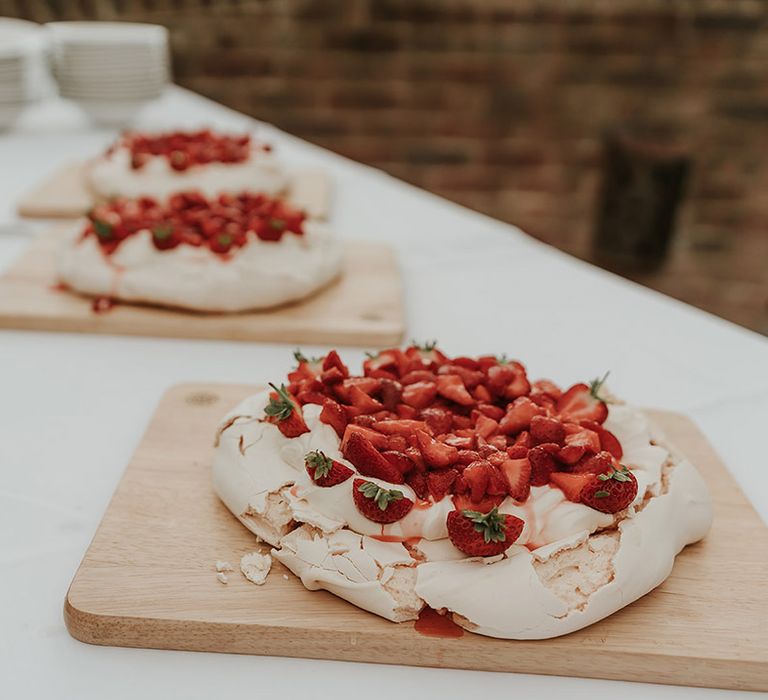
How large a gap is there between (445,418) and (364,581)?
229mm

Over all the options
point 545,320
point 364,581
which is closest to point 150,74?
point 545,320

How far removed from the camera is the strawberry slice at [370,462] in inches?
36.8

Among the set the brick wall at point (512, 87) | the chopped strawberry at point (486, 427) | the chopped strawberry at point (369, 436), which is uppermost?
the chopped strawberry at point (369, 436)

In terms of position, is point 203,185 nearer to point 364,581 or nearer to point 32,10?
point 364,581

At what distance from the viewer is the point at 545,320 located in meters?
1.65

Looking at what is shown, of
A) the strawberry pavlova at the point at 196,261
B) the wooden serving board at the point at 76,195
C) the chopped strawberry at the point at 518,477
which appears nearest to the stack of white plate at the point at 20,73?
the wooden serving board at the point at 76,195

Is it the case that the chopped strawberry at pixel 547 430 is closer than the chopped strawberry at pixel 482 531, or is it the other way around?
the chopped strawberry at pixel 482 531

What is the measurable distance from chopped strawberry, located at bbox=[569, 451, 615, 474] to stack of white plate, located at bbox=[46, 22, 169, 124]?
2.12 m

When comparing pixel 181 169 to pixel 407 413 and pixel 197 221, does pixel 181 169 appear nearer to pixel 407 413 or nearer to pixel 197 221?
pixel 197 221

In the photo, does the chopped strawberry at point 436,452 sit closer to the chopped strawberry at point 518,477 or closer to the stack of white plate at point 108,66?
the chopped strawberry at point 518,477

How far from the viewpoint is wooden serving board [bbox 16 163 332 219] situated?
2.01 m

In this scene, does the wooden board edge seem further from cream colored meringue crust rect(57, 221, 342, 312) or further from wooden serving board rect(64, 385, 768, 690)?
cream colored meringue crust rect(57, 221, 342, 312)

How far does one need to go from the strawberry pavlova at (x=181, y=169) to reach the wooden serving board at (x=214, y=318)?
0.48 m

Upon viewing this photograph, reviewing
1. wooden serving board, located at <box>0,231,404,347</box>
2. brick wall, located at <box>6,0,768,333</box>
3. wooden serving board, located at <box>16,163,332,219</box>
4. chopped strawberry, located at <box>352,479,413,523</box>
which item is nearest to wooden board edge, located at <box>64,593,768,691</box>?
chopped strawberry, located at <box>352,479,413,523</box>
